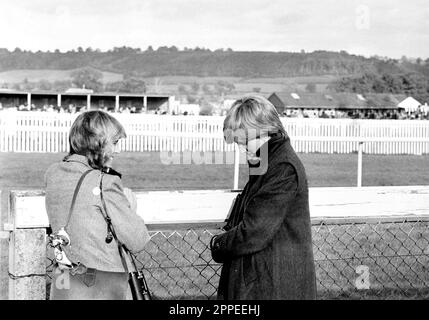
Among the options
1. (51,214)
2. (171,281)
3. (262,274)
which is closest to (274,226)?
(262,274)

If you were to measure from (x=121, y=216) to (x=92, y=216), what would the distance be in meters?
0.11

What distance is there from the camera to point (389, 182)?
14977 mm

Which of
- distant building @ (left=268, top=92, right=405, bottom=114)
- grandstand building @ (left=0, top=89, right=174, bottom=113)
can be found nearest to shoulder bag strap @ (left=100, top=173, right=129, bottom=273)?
grandstand building @ (left=0, top=89, right=174, bottom=113)

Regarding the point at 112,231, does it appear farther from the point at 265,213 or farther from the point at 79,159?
the point at 265,213

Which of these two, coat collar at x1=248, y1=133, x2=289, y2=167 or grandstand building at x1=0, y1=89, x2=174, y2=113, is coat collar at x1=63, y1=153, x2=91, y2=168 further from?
grandstand building at x1=0, y1=89, x2=174, y2=113

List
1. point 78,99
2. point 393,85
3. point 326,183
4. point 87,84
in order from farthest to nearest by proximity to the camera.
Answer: point 87,84 < point 393,85 < point 78,99 < point 326,183

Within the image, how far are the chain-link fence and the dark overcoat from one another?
1.01 m

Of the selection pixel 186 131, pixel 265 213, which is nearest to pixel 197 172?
pixel 186 131

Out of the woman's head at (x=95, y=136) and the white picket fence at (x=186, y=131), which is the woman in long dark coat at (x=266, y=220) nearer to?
the woman's head at (x=95, y=136)

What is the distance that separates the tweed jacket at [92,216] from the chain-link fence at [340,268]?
1.44 m

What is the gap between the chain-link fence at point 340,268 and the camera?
16.5 feet

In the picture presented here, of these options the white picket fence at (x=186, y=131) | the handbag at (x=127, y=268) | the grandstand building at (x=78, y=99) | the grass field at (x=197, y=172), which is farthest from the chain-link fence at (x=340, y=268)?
the grandstand building at (x=78, y=99)

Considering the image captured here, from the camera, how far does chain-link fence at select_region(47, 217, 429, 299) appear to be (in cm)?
504

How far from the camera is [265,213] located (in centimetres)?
282
